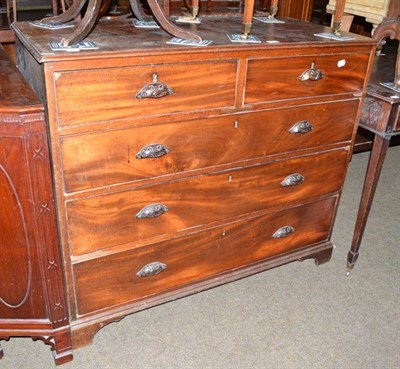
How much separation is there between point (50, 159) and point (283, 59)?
881 millimetres

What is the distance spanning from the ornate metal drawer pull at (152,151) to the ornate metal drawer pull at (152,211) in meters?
0.20

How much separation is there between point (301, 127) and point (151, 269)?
82 cm

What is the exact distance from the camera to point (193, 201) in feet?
5.72

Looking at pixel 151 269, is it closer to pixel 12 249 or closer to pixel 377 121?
pixel 12 249

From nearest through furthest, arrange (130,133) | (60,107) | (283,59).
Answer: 1. (60,107)
2. (130,133)
3. (283,59)

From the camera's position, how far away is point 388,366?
1802 mm

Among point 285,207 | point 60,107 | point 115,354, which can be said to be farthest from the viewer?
point 285,207

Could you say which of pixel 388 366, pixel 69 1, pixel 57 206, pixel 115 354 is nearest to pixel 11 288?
pixel 57 206

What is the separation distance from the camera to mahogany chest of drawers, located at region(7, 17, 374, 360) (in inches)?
55.4

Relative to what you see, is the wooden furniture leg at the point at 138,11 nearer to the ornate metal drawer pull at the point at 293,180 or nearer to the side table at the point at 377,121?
the ornate metal drawer pull at the point at 293,180

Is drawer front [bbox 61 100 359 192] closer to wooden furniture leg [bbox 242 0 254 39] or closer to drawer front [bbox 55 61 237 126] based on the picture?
drawer front [bbox 55 61 237 126]

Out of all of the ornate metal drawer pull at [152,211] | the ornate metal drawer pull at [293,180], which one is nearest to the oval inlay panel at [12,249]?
the ornate metal drawer pull at [152,211]

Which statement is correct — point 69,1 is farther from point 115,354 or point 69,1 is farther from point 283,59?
point 115,354

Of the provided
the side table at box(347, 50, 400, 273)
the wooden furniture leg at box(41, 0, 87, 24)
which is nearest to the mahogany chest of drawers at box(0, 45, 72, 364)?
the wooden furniture leg at box(41, 0, 87, 24)
